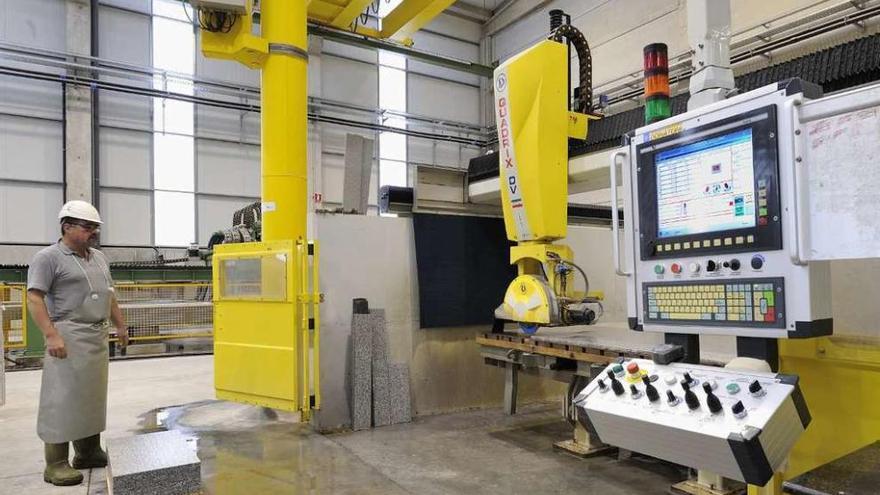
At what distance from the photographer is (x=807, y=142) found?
1.51m

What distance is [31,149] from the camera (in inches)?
360

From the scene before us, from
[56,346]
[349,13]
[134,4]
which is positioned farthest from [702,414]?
[134,4]

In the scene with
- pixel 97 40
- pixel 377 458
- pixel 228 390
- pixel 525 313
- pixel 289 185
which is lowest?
pixel 377 458

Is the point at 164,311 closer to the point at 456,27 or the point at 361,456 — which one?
the point at 361,456

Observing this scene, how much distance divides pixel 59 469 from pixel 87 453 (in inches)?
8.9

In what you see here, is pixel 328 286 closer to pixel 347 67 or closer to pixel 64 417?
pixel 64 417

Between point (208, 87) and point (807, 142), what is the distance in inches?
410

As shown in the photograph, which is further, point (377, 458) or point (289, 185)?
point (289, 185)

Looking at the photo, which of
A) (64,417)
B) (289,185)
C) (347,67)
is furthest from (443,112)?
(64,417)

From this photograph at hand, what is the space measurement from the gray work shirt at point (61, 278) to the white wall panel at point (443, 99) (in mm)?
9629

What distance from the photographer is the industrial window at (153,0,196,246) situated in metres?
9.93

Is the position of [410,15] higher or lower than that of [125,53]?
lower

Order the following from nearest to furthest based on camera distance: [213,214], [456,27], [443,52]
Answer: [213,214]
[443,52]
[456,27]

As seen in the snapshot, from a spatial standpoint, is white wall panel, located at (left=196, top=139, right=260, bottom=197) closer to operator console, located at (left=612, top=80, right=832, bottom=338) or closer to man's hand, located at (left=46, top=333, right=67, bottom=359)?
man's hand, located at (left=46, top=333, right=67, bottom=359)
